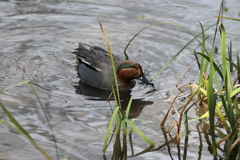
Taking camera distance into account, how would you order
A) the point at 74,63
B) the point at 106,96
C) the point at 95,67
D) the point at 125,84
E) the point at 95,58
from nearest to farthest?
the point at 106,96
the point at 125,84
the point at 95,67
the point at 95,58
the point at 74,63

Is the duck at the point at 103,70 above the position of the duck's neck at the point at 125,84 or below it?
above

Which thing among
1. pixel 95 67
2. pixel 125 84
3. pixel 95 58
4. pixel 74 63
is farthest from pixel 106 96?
pixel 74 63

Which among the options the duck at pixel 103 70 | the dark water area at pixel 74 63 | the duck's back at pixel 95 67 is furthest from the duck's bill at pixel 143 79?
the duck's back at pixel 95 67

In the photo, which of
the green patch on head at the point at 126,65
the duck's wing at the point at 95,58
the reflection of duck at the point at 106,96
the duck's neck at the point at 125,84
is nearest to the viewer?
the reflection of duck at the point at 106,96

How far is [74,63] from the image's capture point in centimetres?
703

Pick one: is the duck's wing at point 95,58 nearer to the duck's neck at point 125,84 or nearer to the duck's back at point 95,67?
the duck's back at point 95,67

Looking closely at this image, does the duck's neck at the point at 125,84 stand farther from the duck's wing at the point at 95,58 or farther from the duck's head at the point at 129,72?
the duck's wing at the point at 95,58

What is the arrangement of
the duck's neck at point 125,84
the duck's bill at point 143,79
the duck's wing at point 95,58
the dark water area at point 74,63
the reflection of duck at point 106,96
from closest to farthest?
1. the dark water area at point 74,63
2. the reflection of duck at point 106,96
3. the duck's bill at point 143,79
4. the duck's neck at point 125,84
5. the duck's wing at point 95,58

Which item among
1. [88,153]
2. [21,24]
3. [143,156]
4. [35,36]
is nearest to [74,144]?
[88,153]

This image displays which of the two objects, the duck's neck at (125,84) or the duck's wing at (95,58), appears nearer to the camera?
the duck's neck at (125,84)

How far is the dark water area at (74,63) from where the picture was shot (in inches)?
170

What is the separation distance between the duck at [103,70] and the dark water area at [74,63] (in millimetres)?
163

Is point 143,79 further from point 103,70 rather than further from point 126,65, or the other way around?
point 103,70

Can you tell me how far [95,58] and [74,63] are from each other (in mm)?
538
